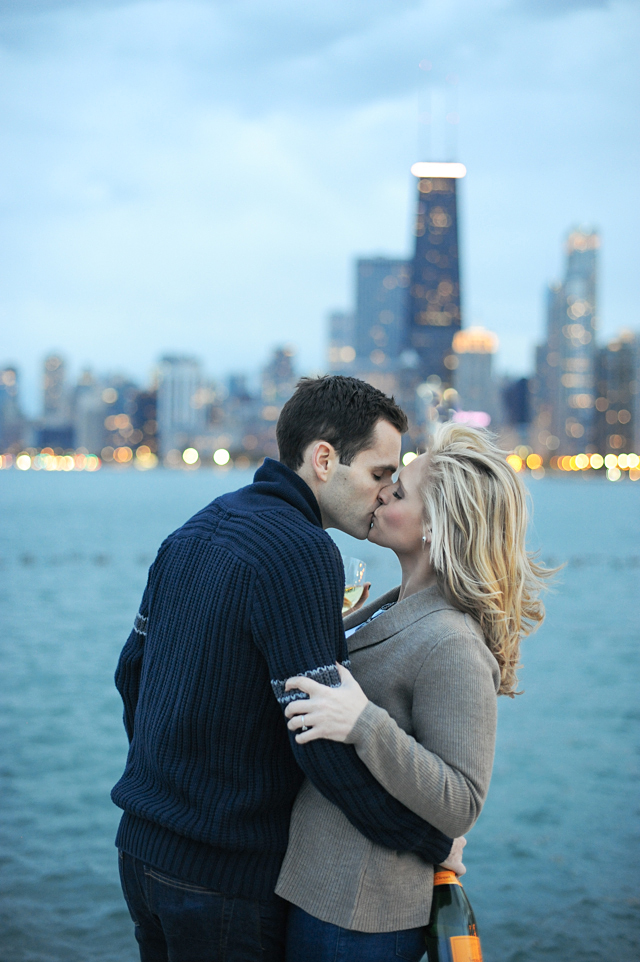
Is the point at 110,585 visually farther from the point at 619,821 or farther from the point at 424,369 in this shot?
the point at 424,369

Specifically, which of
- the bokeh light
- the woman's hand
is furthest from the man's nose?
the bokeh light

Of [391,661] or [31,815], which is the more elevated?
[391,661]

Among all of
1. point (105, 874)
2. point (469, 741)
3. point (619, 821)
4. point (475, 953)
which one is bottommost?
point (619, 821)

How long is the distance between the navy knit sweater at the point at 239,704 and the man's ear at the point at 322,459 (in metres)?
0.14

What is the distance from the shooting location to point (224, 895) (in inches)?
90.8

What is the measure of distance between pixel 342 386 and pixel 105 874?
649cm

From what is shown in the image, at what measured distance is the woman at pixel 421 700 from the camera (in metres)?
2.12

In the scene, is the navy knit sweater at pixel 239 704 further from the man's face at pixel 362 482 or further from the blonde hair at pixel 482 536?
the blonde hair at pixel 482 536

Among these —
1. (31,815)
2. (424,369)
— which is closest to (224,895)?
(31,815)

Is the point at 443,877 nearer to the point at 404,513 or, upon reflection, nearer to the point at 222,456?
the point at 404,513

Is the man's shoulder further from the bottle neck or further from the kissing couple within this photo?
the bottle neck

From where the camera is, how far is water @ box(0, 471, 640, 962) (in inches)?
265

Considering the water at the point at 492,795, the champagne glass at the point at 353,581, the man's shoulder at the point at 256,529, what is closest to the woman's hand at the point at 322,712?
the man's shoulder at the point at 256,529

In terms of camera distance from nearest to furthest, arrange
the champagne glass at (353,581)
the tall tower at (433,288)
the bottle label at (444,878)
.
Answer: the bottle label at (444,878)
the champagne glass at (353,581)
the tall tower at (433,288)
